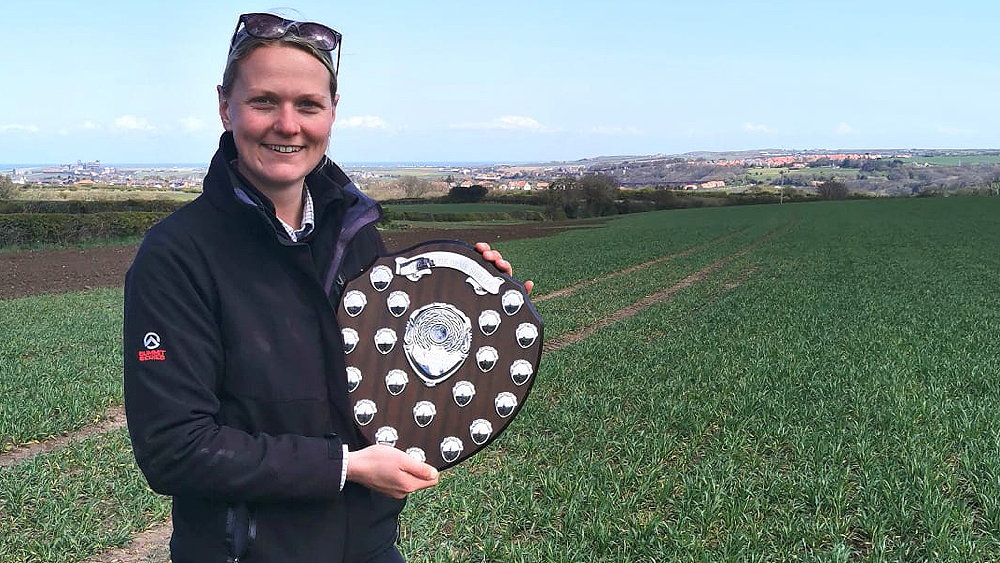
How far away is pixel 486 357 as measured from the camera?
188cm

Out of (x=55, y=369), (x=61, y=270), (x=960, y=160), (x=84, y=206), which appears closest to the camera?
(x=55, y=369)

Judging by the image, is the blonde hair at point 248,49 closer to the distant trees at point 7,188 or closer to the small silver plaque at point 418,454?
the small silver plaque at point 418,454

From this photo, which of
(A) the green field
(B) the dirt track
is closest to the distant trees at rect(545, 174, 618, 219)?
(B) the dirt track

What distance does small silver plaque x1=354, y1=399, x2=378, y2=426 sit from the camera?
1797mm

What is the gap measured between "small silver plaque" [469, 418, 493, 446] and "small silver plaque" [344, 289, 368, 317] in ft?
1.23

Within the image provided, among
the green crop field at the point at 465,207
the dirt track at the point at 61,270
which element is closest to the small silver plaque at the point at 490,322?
the dirt track at the point at 61,270

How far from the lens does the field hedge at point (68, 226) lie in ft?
105

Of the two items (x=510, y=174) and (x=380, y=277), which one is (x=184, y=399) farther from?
(x=510, y=174)

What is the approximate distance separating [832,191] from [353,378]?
110670mm

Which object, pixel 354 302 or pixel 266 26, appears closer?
pixel 266 26

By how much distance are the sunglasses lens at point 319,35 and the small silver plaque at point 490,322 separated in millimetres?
697

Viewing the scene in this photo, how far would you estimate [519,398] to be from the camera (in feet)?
6.23

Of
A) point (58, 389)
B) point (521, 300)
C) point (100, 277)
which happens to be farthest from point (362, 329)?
point (100, 277)

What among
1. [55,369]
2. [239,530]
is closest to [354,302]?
[239,530]
